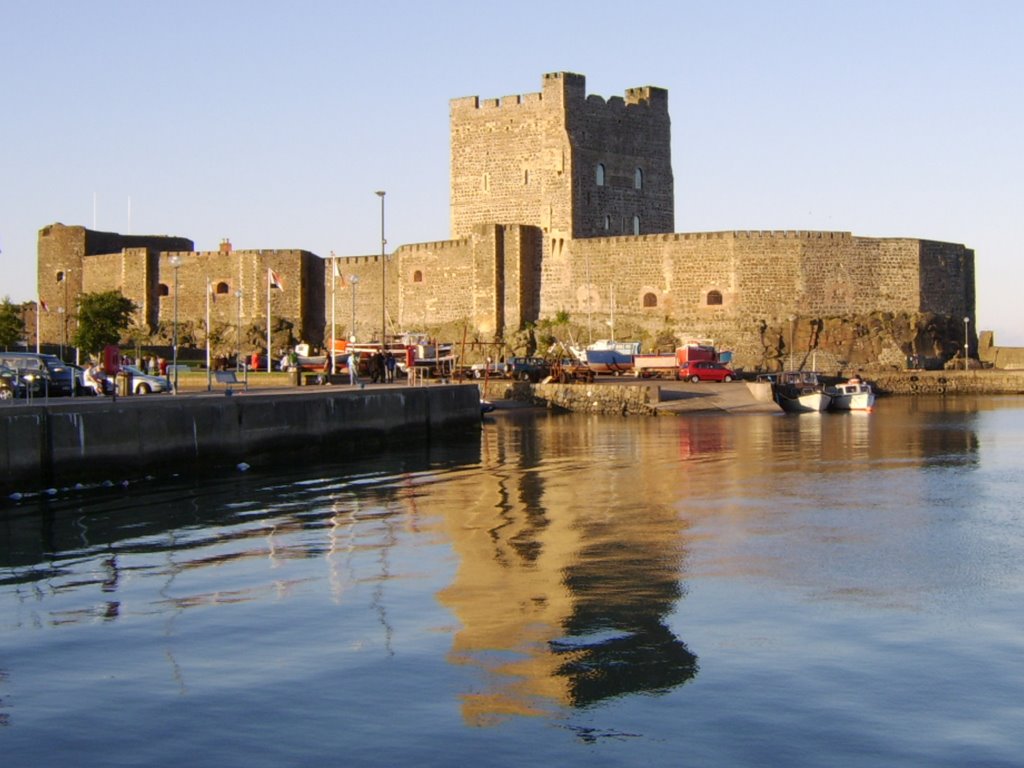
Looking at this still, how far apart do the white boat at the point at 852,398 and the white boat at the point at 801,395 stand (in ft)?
0.96

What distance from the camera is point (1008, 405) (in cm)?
5050

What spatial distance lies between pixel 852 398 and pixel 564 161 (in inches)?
668

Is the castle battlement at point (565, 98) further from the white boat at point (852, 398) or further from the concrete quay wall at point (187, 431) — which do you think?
the concrete quay wall at point (187, 431)

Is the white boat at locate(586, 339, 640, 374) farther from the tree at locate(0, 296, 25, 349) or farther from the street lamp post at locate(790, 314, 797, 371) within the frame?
the tree at locate(0, 296, 25, 349)

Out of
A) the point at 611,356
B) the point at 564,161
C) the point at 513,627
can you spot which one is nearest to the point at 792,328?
the point at 611,356

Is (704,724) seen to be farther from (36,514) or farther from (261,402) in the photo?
(261,402)

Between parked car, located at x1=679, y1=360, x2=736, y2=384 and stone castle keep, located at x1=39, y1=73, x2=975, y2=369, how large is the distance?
4.38m

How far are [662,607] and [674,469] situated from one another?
13694 millimetres

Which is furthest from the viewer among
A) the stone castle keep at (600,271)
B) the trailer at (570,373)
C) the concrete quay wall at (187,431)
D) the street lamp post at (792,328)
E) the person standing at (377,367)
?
the stone castle keep at (600,271)

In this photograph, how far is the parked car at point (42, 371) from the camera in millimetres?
30344

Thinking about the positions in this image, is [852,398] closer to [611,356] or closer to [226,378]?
[611,356]

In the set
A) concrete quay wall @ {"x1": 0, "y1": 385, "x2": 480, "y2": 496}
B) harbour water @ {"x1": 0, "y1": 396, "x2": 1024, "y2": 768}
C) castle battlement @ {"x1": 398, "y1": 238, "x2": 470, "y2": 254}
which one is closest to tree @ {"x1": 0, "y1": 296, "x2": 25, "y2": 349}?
castle battlement @ {"x1": 398, "y1": 238, "x2": 470, "y2": 254}

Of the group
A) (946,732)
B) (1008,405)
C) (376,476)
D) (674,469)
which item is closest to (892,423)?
(1008,405)

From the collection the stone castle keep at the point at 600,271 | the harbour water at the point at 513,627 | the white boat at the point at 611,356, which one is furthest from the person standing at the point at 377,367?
the harbour water at the point at 513,627
